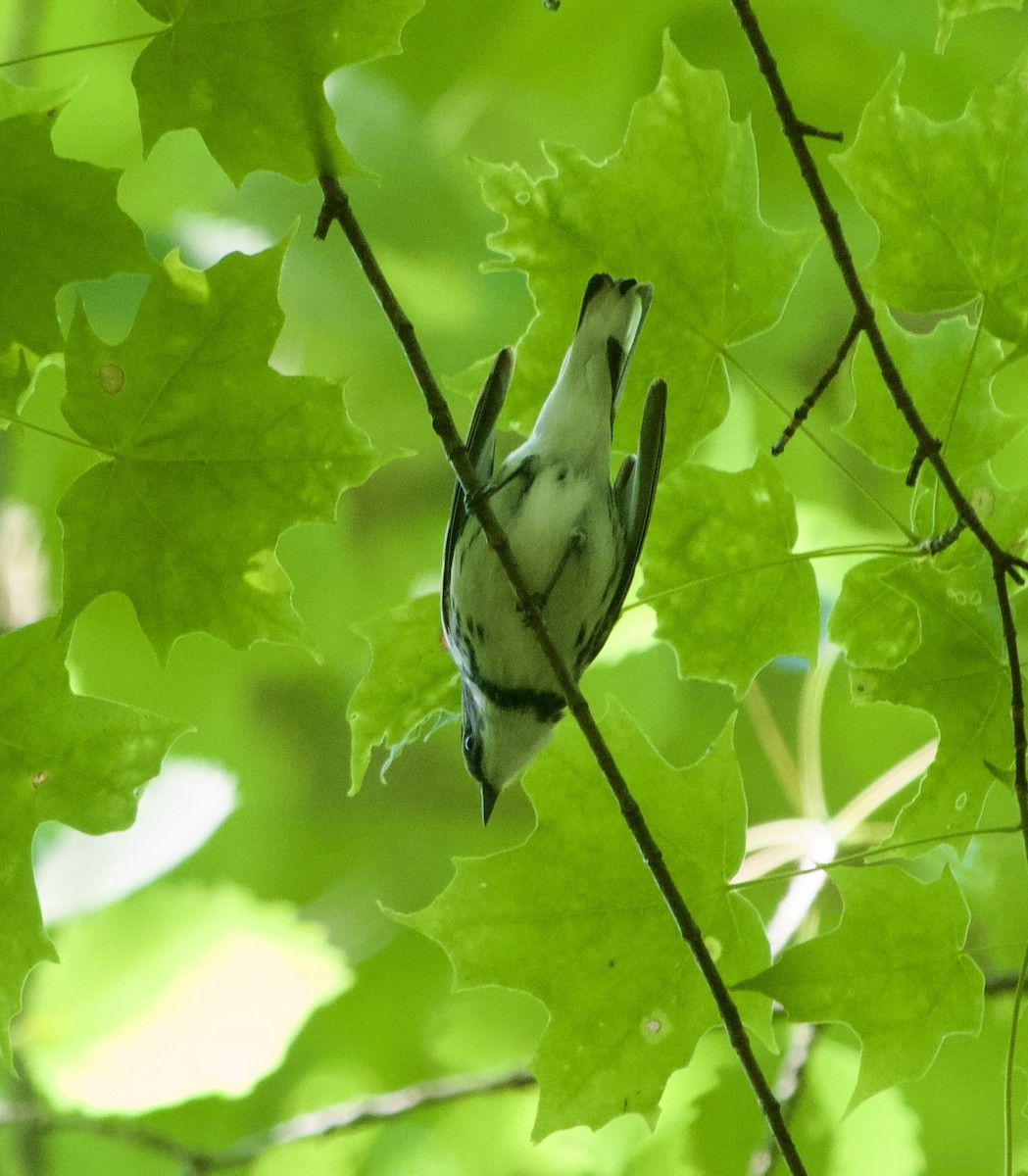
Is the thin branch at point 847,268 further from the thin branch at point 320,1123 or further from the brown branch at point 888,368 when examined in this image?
the thin branch at point 320,1123

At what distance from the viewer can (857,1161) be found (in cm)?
280

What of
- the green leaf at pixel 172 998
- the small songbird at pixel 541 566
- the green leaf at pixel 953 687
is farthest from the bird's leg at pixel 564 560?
the green leaf at pixel 172 998

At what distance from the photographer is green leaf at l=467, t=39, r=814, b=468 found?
4.57 feet

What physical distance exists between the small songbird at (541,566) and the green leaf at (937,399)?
296mm

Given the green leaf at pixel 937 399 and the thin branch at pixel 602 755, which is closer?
the thin branch at pixel 602 755

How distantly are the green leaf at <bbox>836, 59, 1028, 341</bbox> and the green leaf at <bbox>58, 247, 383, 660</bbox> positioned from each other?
22.8 inches

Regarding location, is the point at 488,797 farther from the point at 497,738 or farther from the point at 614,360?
the point at 614,360

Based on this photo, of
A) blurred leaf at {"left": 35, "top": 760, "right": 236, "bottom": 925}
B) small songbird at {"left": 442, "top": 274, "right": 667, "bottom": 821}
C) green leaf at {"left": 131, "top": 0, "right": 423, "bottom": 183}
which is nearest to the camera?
green leaf at {"left": 131, "top": 0, "right": 423, "bottom": 183}

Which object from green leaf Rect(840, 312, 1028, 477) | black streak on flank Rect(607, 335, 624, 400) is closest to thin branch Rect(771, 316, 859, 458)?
green leaf Rect(840, 312, 1028, 477)

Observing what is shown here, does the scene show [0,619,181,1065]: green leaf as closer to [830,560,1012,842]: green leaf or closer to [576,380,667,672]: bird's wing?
[576,380,667,672]: bird's wing

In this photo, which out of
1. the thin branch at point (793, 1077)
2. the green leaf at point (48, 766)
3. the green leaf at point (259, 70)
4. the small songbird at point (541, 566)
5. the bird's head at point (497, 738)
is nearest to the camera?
the green leaf at point (259, 70)

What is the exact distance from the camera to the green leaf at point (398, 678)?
1.46 metres

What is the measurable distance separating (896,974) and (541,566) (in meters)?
0.68

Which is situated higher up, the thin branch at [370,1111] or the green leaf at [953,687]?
the green leaf at [953,687]
